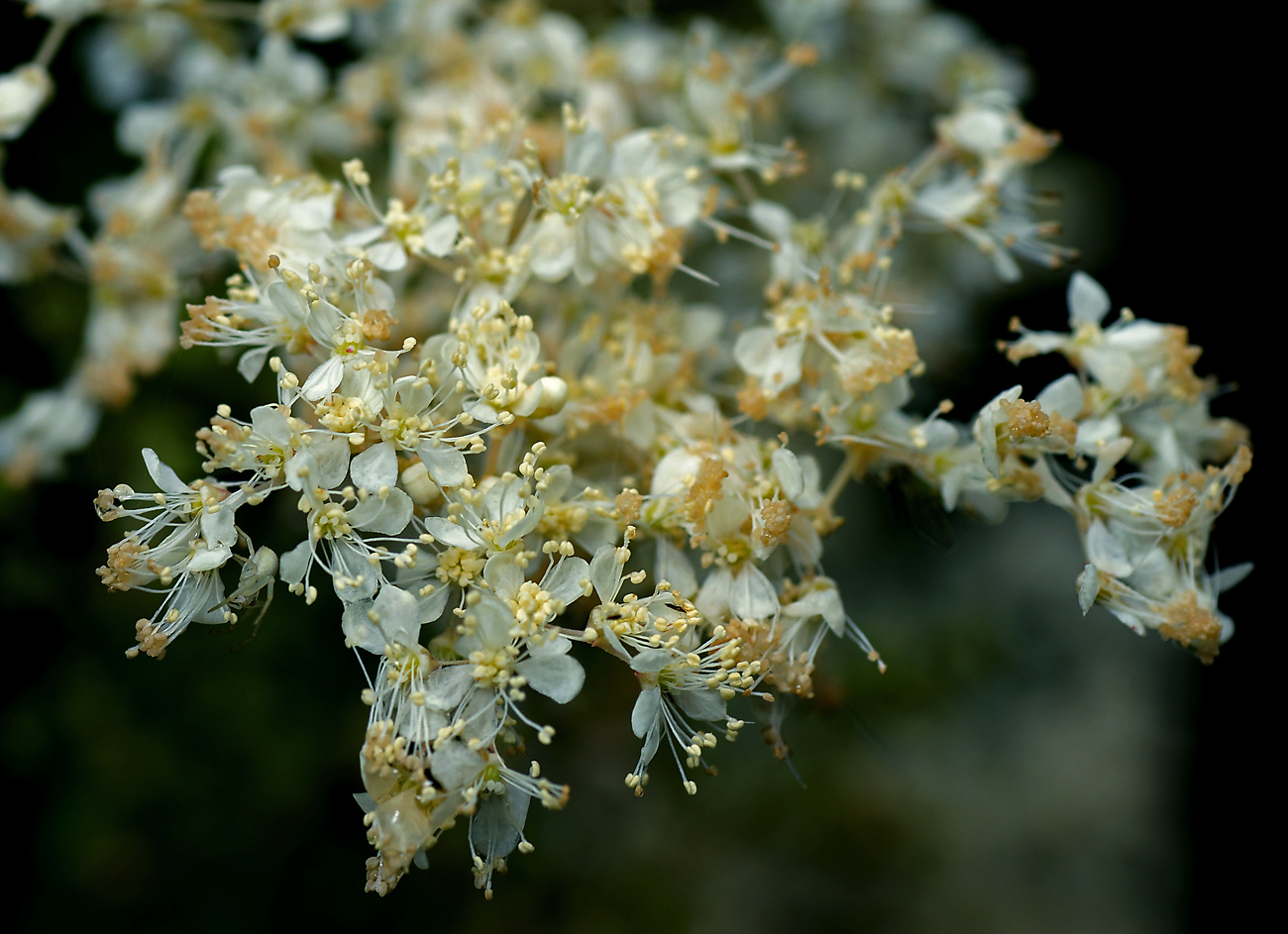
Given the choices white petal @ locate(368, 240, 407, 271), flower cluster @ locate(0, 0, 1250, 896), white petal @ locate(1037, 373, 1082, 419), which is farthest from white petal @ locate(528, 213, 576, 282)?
white petal @ locate(1037, 373, 1082, 419)

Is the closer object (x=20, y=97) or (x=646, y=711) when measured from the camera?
(x=646, y=711)

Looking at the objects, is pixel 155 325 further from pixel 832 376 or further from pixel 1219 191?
pixel 1219 191

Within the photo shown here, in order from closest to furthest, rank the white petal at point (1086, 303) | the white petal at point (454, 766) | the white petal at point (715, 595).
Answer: the white petal at point (454, 766) → the white petal at point (715, 595) → the white petal at point (1086, 303)

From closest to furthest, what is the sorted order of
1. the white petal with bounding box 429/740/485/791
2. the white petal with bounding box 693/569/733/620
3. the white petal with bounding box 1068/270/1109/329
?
the white petal with bounding box 429/740/485/791 → the white petal with bounding box 693/569/733/620 → the white petal with bounding box 1068/270/1109/329

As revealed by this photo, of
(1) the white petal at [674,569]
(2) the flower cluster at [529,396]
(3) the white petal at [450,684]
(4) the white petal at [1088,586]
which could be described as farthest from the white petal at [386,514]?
(4) the white petal at [1088,586]

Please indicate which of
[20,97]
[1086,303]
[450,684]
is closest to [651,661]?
[450,684]

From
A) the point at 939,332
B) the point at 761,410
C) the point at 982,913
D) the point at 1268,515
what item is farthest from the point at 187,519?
the point at 982,913

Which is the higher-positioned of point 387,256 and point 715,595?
point 387,256

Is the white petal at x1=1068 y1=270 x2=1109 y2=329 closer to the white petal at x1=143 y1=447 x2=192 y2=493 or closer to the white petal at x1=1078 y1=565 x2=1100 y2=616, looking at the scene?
the white petal at x1=1078 y1=565 x2=1100 y2=616

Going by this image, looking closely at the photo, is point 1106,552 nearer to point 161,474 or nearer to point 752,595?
point 752,595

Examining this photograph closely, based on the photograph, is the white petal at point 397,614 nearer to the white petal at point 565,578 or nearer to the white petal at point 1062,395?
the white petal at point 565,578
